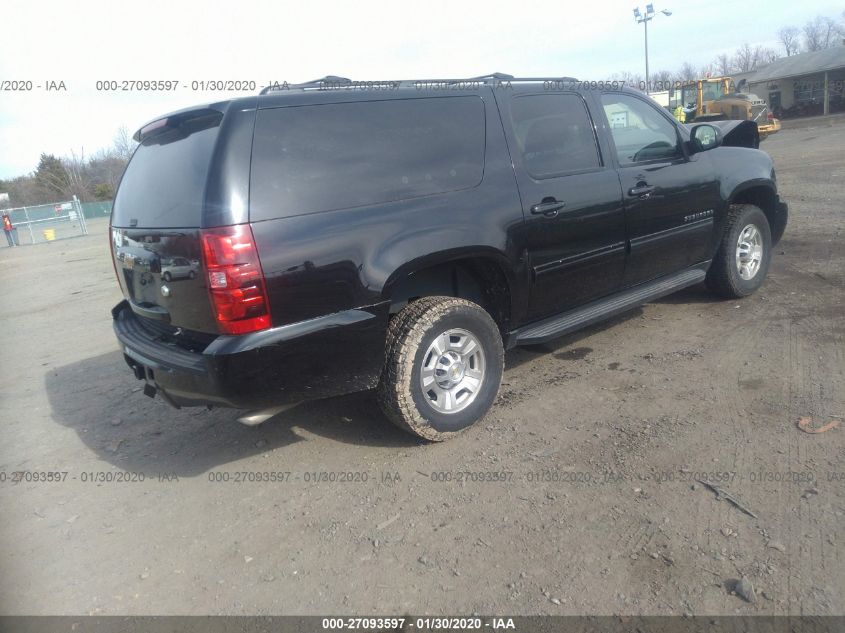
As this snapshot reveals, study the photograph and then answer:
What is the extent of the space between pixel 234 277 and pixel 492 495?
1.63 metres

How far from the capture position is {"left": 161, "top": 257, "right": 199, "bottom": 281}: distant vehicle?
2.93 meters

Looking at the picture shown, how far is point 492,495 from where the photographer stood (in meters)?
3.09

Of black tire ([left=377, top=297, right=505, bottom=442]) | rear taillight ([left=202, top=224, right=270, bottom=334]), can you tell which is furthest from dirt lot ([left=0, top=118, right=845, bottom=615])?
rear taillight ([left=202, top=224, right=270, bottom=334])

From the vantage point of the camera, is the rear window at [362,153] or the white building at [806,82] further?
the white building at [806,82]

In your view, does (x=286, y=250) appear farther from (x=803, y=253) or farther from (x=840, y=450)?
(x=803, y=253)

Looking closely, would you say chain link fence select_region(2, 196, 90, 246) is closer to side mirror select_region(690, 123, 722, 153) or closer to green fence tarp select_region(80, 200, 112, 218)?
green fence tarp select_region(80, 200, 112, 218)

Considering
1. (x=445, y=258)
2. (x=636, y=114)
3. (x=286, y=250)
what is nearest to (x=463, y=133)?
(x=445, y=258)

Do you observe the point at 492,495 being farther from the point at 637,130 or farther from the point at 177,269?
the point at 637,130

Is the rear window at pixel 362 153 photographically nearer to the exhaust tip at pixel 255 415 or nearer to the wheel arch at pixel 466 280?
the wheel arch at pixel 466 280

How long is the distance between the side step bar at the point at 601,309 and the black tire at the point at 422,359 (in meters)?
0.41

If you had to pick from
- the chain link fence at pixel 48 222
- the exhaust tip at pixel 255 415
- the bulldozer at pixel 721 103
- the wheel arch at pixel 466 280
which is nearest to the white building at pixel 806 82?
the bulldozer at pixel 721 103

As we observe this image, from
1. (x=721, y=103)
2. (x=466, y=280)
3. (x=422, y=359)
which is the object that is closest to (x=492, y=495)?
Answer: (x=422, y=359)

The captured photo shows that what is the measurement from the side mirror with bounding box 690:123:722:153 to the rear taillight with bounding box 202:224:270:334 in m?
3.78

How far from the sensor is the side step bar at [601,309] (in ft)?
13.3
